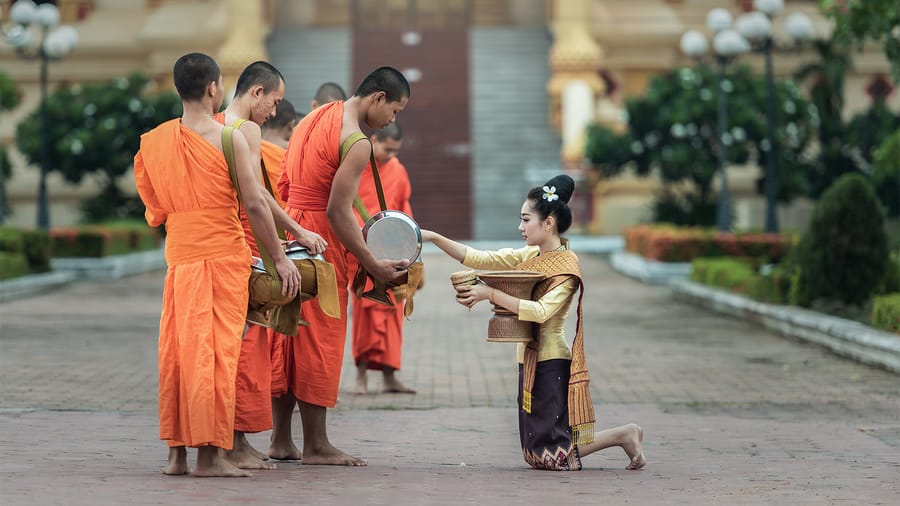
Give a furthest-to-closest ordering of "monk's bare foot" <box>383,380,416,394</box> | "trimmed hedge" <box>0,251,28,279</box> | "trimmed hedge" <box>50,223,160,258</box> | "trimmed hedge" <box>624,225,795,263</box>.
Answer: "trimmed hedge" <box>50,223,160,258</box> < "trimmed hedge" <box>624,225,795,263</box> < "trimmed hedge" <box>0,251,28,279</box> < "monk's bare foot" <box>383,380,416,394</box>

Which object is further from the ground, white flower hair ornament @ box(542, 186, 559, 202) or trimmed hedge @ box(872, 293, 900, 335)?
white flower hair ornament @ box(542, 186, 559, 202)

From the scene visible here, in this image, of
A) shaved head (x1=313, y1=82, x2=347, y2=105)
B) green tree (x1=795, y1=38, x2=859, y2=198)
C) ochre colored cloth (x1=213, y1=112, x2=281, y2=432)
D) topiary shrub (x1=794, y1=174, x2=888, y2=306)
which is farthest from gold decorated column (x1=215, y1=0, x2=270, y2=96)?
ochre colored cloth (x1=213, y1=112, x2=281, y2=432)

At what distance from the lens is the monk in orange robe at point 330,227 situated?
804 cm

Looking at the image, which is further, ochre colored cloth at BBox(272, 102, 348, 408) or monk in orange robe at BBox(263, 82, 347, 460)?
monk in orange robe at BBox(263, 82, 347, 460)

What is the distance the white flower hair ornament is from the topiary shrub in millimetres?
7663

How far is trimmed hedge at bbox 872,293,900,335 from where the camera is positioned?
43.1 ft

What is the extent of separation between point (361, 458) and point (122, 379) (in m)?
4.30

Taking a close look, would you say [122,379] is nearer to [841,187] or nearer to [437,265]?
[841,187]

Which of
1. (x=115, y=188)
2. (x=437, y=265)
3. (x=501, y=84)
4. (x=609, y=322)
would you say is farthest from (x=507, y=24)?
(x=609, y=322)

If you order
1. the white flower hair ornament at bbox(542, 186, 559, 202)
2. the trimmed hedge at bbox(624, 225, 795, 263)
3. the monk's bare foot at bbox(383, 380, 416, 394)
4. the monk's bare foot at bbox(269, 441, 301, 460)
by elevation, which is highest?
the white flower hair ornament at bbox(542, 186, 559, 202)

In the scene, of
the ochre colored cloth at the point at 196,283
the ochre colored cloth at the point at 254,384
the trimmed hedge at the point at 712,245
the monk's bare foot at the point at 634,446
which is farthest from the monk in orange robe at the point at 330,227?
the trimmed hedge at the point at 712,245

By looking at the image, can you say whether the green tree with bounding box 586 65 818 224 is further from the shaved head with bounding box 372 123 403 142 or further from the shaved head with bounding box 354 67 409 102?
the shaved head with bounding box 354 67 409 102

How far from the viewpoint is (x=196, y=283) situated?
293 inches

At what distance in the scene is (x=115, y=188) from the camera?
32.8 m
